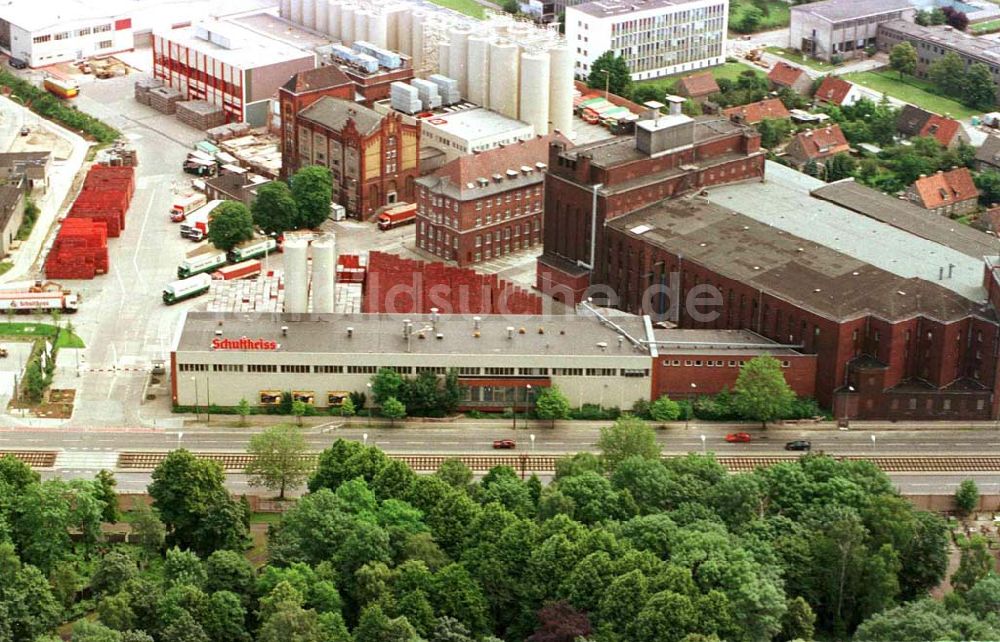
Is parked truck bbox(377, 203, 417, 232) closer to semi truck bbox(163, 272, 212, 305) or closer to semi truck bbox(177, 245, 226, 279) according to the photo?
semi truck bbox(177, 245, 226, 279)

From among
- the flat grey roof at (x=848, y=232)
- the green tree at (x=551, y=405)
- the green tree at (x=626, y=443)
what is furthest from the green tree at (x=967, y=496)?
the green tree at (x=551, y=405)

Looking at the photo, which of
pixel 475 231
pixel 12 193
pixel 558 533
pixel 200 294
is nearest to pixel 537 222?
pixel 475 231

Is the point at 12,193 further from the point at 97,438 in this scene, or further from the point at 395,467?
the point at 395,467

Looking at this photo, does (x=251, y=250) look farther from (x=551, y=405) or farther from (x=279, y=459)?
(x=279, y=459)

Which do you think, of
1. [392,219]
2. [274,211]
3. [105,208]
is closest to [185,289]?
[274,211]

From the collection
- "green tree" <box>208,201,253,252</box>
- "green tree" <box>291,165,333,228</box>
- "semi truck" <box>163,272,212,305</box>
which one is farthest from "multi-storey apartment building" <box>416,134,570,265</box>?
"semi truck" <box>163,272,212,305</box>

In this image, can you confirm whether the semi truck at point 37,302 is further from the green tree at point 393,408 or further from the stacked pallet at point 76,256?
the green tree at point 393,408
